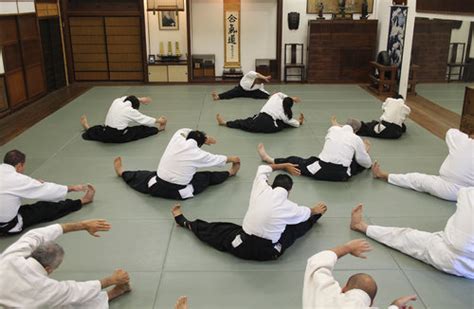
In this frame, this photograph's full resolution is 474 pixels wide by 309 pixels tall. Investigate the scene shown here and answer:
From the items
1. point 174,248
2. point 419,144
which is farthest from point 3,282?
point 419,144

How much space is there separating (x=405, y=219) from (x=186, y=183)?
215 centimetres

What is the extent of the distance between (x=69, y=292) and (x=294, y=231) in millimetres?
1875

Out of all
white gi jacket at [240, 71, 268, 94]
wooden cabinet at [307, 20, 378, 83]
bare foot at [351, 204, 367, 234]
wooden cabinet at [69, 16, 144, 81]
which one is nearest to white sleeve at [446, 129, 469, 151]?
bare foot at [351, 204, 367, 234]

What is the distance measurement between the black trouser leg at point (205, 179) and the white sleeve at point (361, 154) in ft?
→ 4.86

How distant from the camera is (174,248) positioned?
11.8 feet

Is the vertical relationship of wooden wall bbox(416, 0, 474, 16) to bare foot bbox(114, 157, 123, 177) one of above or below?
above

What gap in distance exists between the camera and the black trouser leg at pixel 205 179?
4.58 m

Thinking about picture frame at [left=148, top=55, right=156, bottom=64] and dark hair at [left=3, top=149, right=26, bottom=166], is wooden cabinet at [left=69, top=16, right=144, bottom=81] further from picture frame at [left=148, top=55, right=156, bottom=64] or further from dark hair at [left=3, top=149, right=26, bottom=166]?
dark hair at [left=3, top=149, right=26, bottom=166]

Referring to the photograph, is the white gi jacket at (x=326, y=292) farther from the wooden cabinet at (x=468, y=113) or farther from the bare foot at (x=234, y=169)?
the wooden cabinet at (x=468, y=113)

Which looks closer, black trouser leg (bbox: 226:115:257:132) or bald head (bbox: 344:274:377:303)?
bald head (bbox: 344:274:377:303)

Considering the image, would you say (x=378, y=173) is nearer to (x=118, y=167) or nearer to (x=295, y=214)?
(x=295, y=214)

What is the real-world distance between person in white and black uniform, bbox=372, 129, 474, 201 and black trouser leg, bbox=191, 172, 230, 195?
1990mm

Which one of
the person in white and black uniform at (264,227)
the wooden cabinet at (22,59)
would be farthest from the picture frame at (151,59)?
the person in white and black uniform at (264,227)

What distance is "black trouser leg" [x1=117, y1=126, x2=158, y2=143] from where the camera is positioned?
6244mm
